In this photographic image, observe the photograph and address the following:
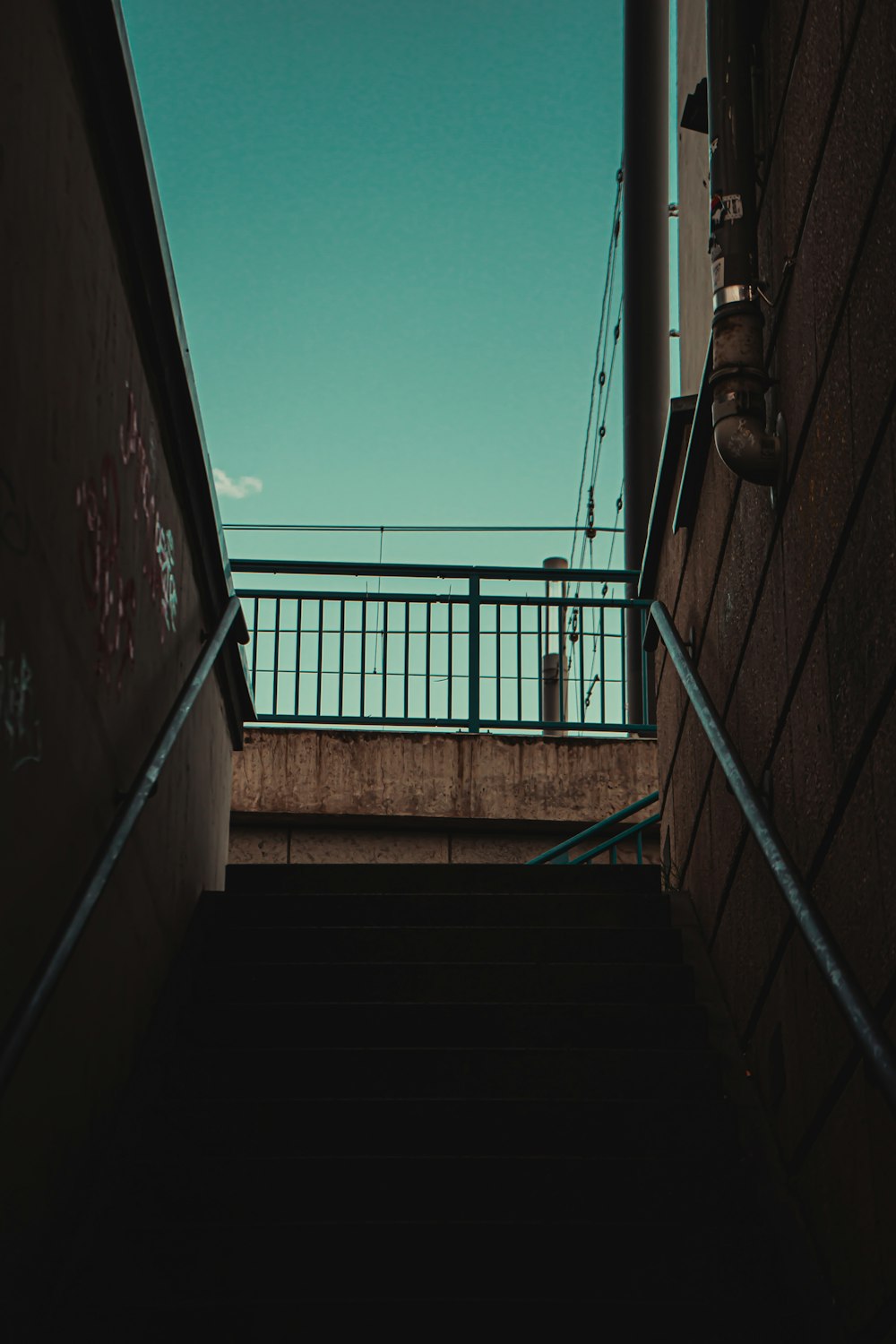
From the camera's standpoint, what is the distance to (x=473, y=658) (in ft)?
29.6

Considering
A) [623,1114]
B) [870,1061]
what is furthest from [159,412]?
[870,1061]

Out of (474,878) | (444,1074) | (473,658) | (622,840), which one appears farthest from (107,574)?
(473,658)

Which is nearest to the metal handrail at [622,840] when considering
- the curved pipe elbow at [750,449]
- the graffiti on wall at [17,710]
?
the curved pipe elbow at [750,449]

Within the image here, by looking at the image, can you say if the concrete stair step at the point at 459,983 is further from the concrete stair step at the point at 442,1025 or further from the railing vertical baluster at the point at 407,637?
the railing vertical baluster at the point at 407,637

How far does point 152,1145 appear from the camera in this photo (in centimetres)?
378

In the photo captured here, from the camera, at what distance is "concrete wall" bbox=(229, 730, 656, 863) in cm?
830

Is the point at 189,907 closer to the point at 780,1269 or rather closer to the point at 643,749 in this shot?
the point at 780,1269

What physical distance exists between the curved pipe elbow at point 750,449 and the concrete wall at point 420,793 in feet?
14.9

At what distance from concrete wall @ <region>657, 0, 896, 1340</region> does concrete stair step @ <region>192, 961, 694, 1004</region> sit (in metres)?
0.26

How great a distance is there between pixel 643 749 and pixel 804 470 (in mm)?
4904

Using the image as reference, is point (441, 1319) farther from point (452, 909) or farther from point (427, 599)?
point (427, 599)

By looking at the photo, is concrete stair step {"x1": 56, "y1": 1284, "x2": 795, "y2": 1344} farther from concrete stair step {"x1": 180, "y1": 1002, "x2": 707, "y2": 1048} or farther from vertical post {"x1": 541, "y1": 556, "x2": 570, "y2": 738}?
vertical post {"x1": 541, "y1": 556, "x2": 570, "y2": 738}

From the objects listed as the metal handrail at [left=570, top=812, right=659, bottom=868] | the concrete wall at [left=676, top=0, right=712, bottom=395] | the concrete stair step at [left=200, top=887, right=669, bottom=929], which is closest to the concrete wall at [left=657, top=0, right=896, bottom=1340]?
the concrete stair step at [left=200, top=887, right=669, bottom=929]

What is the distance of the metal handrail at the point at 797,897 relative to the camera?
102 inches
